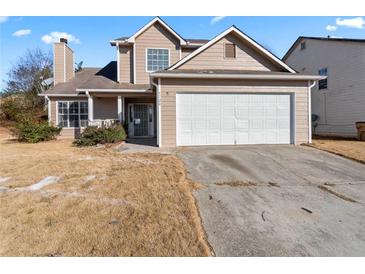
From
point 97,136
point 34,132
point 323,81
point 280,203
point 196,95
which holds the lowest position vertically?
point 280,203

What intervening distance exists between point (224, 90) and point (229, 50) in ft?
9.15

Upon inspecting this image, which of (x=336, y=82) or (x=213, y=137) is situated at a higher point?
(x=336, y=82)

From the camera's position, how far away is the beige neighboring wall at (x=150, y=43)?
16.2 meters

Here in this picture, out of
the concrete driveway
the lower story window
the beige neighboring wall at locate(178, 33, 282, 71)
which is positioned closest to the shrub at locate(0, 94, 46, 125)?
the lower story window

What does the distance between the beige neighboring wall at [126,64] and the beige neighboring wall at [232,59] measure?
533 cm

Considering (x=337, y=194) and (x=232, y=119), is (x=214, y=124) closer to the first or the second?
(x=232, y=119)

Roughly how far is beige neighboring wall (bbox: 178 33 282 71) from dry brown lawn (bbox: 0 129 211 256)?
6.55 m

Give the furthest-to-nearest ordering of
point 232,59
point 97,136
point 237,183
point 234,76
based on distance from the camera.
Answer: point 232,59
point 97,136
point 234,76
point 237,183

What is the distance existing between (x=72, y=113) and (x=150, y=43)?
6.48 m

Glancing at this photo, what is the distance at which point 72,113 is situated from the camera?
16.5 metres

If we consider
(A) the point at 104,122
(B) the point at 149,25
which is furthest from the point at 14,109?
(B) the point at 149,25

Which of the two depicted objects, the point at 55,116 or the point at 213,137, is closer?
the point at 213,137

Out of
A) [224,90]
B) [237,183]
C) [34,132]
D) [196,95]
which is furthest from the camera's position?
[34,132]

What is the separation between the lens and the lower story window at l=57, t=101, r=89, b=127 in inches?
648
